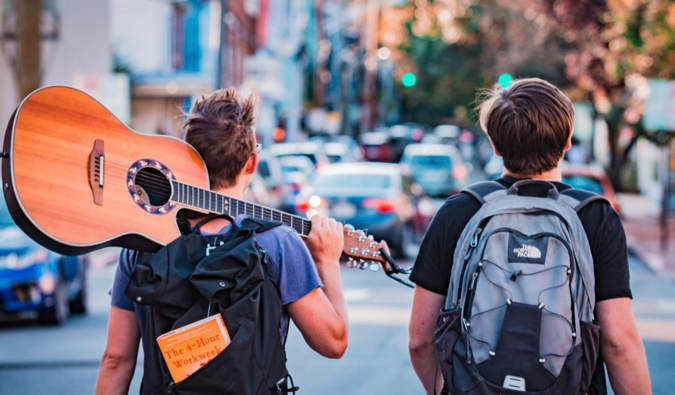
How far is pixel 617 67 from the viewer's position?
25.1 meters

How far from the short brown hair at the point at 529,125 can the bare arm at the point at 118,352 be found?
50.9 inches

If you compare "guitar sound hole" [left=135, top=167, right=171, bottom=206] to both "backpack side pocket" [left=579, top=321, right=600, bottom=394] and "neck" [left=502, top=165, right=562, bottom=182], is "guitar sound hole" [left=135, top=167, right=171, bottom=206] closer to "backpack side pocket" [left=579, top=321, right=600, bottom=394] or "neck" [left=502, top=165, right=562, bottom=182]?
"neck" [left=502, top=165, right=562, bottom=182]

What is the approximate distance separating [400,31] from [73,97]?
2146 inches

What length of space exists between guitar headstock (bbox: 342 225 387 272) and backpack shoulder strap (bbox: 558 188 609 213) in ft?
2.53

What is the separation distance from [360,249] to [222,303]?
0.85 meters

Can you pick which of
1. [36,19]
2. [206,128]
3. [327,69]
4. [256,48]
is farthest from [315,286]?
[327,69]

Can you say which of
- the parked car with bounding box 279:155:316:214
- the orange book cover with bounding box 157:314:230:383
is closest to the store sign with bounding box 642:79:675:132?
the parked car with bounding box 279:155:316:214

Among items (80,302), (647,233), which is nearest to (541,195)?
(80,302)

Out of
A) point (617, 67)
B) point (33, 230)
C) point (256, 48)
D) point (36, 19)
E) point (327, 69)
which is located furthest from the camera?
point (327, 69)

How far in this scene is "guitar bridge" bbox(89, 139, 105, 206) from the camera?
288cm

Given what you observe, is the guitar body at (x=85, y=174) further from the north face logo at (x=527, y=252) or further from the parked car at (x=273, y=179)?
the parked car at (x=273, y=179)

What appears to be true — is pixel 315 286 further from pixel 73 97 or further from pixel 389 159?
pixel 389 159

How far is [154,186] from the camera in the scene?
3123 millimetres

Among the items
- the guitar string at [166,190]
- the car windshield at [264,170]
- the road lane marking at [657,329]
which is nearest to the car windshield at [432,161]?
the car windshield at [264,170]
